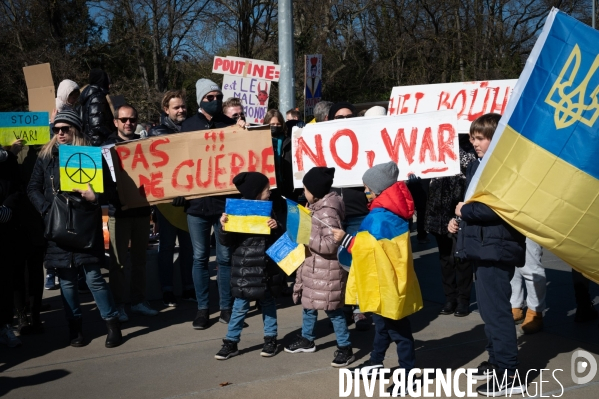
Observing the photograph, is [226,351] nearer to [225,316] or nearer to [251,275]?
[251,275]

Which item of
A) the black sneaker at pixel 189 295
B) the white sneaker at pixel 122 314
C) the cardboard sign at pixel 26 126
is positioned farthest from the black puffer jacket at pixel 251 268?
the cardboard sign at pixel 26 126

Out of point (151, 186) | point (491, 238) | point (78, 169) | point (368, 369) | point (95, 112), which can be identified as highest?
point (95, 112)

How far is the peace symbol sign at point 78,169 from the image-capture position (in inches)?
238

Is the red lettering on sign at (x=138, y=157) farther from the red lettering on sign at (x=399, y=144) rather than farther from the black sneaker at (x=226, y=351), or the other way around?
the red lettering on sign at (x=399, y=144)

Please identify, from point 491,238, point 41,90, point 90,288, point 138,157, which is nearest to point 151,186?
point 138,157

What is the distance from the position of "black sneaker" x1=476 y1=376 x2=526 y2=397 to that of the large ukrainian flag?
89cm

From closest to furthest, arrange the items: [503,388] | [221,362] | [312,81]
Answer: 1. [503,388]
2. [221,362]
3. [312,81]

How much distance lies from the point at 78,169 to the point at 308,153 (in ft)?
6.53

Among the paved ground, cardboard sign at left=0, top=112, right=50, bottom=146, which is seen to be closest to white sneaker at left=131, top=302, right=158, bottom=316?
the paved ground

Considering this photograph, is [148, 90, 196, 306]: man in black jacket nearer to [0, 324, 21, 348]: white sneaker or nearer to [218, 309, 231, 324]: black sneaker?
[218, 309, 231, 324]: black sneaker

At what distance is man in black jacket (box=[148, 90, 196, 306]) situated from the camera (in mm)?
7527

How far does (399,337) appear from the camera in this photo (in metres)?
5.02

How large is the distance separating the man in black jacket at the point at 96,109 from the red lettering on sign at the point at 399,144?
288 cm

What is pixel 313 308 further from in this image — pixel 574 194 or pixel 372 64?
pixel 372 64
